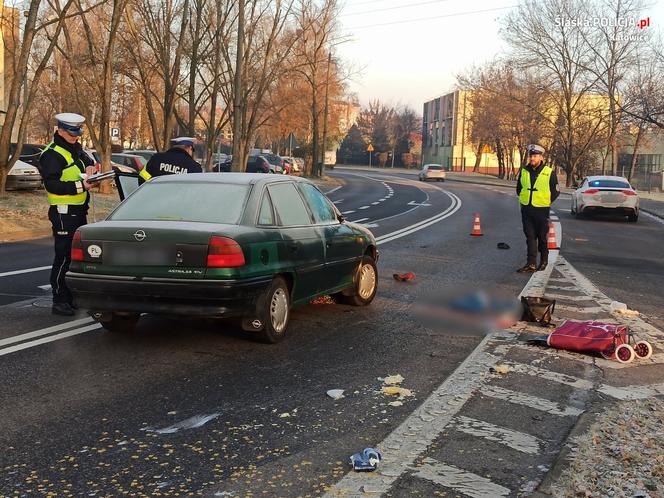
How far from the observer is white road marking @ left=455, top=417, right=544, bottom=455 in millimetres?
4184

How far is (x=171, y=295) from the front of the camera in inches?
231

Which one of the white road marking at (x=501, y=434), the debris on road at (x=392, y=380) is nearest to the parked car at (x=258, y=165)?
the debris on road at (x=392, y=380)

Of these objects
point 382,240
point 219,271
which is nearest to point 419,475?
point 219,271

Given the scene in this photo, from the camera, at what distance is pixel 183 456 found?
3.94 meters

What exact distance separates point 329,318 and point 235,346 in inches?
60.8

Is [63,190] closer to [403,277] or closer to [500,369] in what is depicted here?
[500,369]

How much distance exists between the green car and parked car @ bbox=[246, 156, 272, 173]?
1475 inches

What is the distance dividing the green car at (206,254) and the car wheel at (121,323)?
10 mm

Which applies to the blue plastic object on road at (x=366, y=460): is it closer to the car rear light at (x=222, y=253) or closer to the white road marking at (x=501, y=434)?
the white road marking at (x=501, y=434)

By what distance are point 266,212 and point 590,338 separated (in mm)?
2934

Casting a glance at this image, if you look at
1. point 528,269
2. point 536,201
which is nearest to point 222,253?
point 528,269

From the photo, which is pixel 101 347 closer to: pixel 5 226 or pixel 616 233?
pixel 5 226

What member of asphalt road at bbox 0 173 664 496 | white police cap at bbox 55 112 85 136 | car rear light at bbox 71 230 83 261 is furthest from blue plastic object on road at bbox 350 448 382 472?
white police cap at bbox 55 112 85 136

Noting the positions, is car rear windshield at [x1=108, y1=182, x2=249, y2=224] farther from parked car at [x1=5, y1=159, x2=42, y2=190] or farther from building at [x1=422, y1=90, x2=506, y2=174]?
building at [x1=422, y1=90, x2=506, y2=174]
